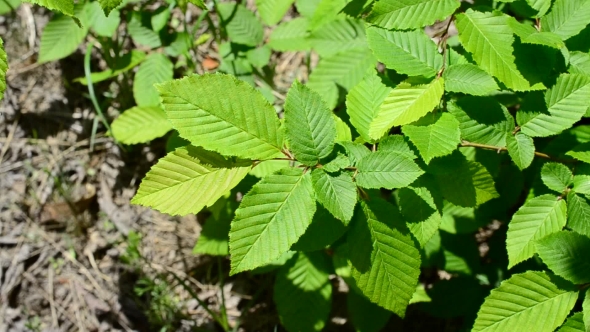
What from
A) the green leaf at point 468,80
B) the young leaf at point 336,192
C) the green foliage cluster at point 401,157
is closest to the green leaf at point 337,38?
the green foliage cluster at point 401,157

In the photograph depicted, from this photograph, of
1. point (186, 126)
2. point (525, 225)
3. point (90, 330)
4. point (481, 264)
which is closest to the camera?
point (186, 126)

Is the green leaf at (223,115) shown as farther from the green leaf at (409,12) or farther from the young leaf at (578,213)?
the young leaf at (578,213)

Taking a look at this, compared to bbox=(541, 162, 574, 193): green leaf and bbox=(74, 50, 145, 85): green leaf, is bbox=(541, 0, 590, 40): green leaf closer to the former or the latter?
bbox=(541, 162, 574, 193): green leaf

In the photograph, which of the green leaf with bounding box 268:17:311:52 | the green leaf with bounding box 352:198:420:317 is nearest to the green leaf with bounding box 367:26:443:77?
the green leaf with bounding box 352:198:420:317

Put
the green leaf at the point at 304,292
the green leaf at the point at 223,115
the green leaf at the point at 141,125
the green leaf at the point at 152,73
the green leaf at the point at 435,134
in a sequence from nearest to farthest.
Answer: the green leaf at the point at 223,115
the green leaf at the point at 435,134
the green leaf at the point at 304,292
the green leaf at the point at 141,125
the green leaf at the point at 152,73

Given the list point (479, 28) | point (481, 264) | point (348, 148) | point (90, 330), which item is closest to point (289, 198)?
point (348, 148)

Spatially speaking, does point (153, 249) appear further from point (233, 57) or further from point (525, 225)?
point (525, 225)

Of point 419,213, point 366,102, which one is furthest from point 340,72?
point 419,213
